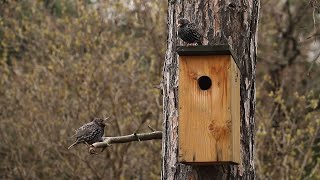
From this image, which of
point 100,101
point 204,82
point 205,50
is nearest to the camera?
point 205,50

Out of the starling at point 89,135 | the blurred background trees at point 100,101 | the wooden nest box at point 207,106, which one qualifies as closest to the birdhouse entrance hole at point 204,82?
the wooden nest box at point 207,106

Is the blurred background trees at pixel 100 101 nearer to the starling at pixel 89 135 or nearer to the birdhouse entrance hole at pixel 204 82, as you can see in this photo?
the starling at pixel 89 135

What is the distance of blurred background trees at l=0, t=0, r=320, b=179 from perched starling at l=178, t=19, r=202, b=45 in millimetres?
5910

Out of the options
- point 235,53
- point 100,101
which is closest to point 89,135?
point 235,53

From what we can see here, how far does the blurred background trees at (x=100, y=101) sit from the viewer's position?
10992 mm

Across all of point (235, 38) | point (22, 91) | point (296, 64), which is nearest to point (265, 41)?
point (296, 64)

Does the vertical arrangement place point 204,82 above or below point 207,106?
above

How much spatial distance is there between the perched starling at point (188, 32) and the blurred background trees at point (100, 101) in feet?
19.4

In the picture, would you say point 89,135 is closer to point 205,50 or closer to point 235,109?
point 235,109

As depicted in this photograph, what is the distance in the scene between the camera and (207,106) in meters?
4.60

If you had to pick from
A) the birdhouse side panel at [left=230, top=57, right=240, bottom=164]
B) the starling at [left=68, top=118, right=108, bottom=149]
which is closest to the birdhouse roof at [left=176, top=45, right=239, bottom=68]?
the birdhouse side panel at [left=230, top=57, right=240, bottom=164]

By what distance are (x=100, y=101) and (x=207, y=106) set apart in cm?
648

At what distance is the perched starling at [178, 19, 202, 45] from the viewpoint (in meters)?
4.72

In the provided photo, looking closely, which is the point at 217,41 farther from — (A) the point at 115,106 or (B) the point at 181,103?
(A) the point at 115,106
